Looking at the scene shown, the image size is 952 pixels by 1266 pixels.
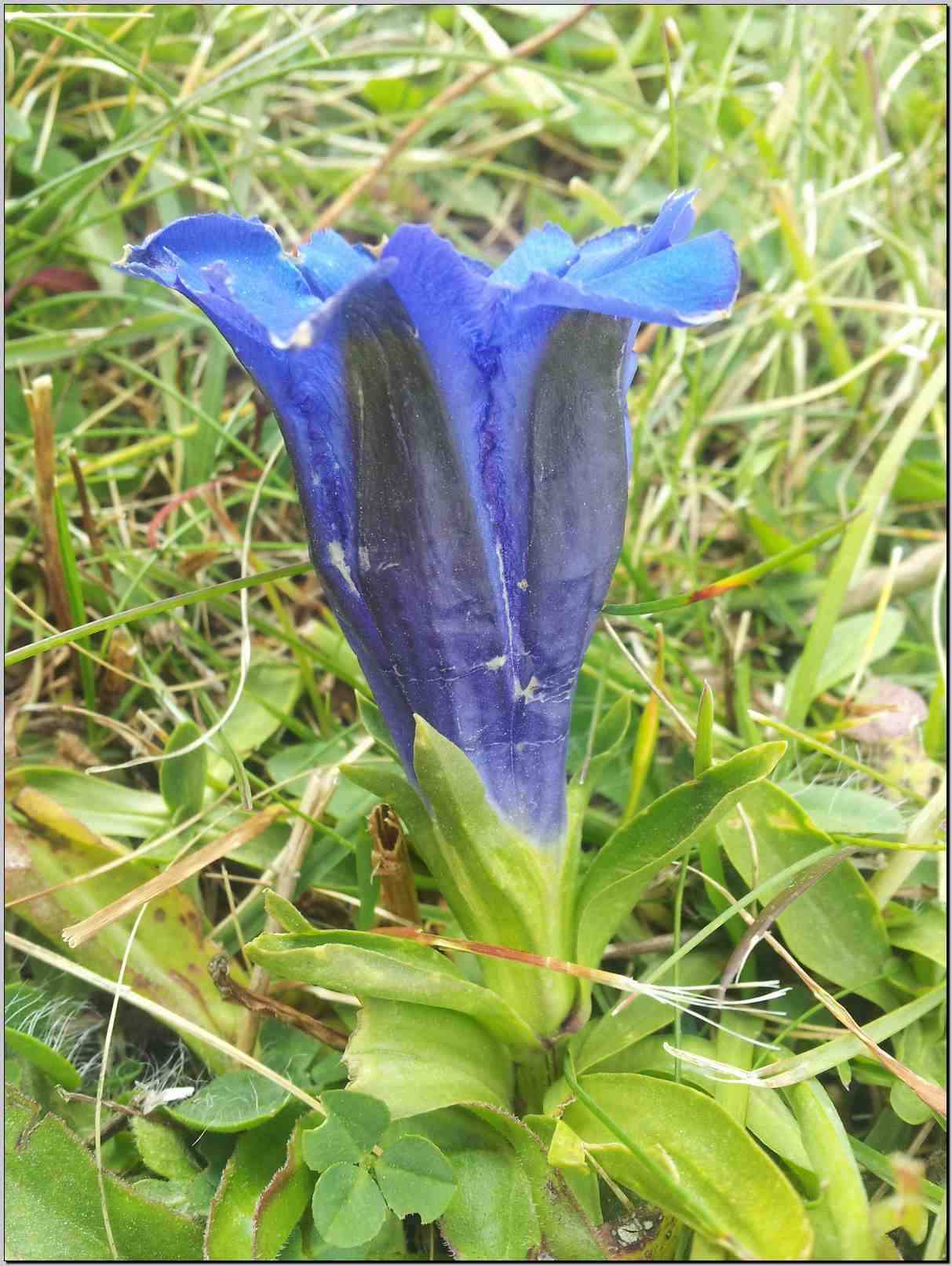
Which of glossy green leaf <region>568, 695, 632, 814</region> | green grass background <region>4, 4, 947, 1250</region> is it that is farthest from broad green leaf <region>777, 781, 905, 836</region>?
glossy green leaf <region>568, 695, 632, 814</region>

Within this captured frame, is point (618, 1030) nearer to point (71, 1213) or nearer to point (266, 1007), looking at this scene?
point (266, 1007)

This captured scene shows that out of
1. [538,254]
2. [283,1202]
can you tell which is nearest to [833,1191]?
[283,1202]

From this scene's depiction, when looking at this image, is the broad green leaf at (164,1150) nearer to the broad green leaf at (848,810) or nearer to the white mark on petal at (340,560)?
the white mark on petal at (340,560)

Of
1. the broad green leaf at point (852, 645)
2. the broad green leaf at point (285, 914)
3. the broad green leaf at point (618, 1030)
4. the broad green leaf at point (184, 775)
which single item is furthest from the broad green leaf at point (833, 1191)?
the broad green leaf at point (184, 775)

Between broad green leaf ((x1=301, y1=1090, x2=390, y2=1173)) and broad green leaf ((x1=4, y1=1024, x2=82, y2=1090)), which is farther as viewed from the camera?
broad green leaf ((x1=4, y1=1024, x2=82, y2=1090))

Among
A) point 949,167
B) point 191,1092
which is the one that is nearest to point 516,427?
point 191,1092

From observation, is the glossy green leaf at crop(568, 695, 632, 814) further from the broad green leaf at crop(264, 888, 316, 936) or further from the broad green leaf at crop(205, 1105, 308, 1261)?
the broad green leaf at crop(205, 1105, 308, 1261)
